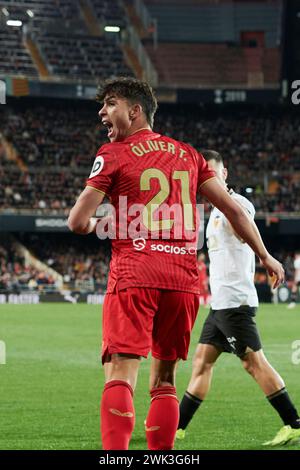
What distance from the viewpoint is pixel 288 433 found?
24.7 ft

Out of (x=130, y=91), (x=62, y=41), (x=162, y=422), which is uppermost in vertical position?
(x=62, y=41)

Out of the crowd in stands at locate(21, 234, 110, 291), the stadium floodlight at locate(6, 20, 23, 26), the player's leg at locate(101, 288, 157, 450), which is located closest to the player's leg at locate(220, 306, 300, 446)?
the player's leg at locate(101, 288, 157, 450)

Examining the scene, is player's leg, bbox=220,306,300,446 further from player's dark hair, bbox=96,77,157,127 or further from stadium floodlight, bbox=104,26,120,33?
stadium floodlight, bbox=104,26,120,33

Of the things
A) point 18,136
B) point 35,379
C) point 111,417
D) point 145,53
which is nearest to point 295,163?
point 145,53

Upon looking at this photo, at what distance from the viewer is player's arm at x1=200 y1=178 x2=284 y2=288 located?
545 centimetres

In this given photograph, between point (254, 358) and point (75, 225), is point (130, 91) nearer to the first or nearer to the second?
point (75, 225)

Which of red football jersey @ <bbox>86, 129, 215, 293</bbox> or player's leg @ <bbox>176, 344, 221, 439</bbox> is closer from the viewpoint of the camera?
red football jersey @ <bbox>86, 129, 215, 293</bbox>

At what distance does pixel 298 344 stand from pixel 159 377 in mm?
12632

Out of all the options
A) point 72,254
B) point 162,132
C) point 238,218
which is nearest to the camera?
point 238,218

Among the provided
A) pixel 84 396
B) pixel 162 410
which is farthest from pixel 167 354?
pixel 84 396

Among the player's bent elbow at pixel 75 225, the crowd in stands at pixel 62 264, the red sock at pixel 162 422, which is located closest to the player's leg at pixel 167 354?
A: the red sock at pixel 162 422

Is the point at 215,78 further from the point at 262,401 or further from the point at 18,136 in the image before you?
the point at 262,401

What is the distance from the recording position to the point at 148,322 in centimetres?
514

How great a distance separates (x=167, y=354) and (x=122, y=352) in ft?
1.46
